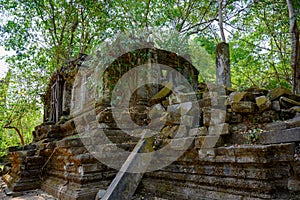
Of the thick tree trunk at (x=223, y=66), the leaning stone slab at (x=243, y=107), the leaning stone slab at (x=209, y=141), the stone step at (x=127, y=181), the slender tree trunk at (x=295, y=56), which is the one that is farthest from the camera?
the thick tree trunk at (x=223, y=66)

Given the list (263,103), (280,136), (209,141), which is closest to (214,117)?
(209,141)

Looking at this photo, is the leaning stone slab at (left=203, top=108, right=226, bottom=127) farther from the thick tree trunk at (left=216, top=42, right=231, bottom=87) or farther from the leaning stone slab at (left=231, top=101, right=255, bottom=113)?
the thick tree trunk at (left=216, top=42, right=231, bottom=87)

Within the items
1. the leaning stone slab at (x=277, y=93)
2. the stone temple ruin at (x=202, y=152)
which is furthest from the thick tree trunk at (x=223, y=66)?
the leaning stone slab at (x=277, y=93)

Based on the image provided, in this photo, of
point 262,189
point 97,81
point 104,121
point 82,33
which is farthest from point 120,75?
point 82,33

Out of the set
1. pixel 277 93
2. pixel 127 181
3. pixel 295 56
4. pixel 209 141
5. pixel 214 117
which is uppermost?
pixel 295 56

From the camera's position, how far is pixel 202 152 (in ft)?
10.5

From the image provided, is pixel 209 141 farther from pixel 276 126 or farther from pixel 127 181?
pixel 127 181

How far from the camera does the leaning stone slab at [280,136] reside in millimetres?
2529

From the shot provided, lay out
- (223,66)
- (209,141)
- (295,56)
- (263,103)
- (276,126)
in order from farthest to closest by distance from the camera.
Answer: (223,66)
(295,56)
(263,103)
(209,141)
(276,126)

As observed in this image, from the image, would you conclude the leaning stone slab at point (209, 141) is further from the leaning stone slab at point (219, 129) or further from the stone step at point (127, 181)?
the stone step at point (127, 181)

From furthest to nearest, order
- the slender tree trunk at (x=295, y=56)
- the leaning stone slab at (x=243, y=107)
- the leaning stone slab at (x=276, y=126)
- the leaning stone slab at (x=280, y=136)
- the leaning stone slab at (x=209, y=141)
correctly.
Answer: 1. the slender tree trunk at (x=295, y=56)
2. the leaning stone slab at (x=243, y=107)
3. the leaning stone slab at (x=209, y=141)
4. the leaning stone slab at (x=276, y=126)
5. the leaning stone slab at (x=280, y=136)

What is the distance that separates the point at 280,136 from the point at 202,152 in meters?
0.99

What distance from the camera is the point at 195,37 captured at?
52.2ft

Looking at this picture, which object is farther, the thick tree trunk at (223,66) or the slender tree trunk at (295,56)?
the thick tree trunk at (223,66)
